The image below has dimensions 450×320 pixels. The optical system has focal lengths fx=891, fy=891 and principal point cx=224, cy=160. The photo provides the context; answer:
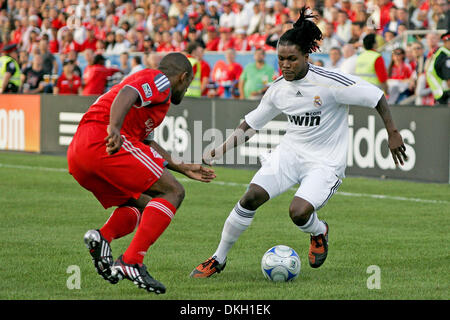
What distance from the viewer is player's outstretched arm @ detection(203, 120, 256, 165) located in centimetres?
744

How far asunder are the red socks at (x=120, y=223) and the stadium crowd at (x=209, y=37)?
910cm

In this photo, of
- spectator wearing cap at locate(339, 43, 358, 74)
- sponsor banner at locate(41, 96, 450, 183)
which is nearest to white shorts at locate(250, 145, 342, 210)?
sponsor banner at locate(41, 96, 450, 183)

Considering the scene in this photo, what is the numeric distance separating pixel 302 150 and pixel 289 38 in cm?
97

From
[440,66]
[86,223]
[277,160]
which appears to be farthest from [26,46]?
[277,160]

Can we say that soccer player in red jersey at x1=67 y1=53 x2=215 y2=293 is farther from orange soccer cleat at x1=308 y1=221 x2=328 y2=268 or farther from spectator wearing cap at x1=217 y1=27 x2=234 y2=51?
spectator wearing cap at x1=217 y1=27 x2=234 y2=51

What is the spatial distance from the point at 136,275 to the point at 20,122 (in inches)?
552

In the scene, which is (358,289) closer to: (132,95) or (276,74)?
(132,95)

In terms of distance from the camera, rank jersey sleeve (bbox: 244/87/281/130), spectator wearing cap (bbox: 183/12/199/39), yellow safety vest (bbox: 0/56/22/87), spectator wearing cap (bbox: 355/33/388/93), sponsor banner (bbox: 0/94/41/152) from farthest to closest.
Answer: spectator wearing cap (bbox: 183/12/199/39) < yellow safety vest (bbox: 0/56/22/87) < sponsor banner (bbox: 0/94/41/152) < spectator wearing cap (bbox: 355/33/388/93) < jersey sleeve (bbox: 244/87/281/130)

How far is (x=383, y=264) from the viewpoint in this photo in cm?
785

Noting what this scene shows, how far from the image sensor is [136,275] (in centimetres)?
616

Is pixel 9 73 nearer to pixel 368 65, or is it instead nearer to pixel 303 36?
pixel 368 65

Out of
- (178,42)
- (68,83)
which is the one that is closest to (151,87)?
(68,83)

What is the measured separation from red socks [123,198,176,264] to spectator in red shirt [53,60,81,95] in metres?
15.3

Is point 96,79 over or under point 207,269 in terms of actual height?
over
